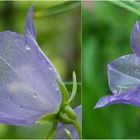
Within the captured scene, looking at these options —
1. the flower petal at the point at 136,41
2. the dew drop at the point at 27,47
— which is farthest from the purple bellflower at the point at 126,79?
the dew drop at the point at 27,47

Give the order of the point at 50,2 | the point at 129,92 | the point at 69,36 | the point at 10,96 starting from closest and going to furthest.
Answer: the point at 129,92 → the point at 10,96 → the point at 50,2 → the point at 69,36

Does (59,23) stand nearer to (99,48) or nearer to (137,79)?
(99,48)

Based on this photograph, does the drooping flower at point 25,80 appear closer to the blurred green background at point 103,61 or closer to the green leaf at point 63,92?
the green leaf at point 63,92

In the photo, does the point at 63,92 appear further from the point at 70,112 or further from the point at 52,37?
the point at 52,37

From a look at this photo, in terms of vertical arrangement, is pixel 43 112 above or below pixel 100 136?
above

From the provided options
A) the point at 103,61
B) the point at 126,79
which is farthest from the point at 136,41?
the point at 103,61

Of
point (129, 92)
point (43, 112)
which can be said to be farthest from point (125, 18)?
point (129, 92)

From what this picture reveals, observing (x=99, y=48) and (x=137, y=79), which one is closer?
(x=137, y=79)

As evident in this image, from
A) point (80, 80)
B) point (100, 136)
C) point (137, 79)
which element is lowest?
point (100, 136)
